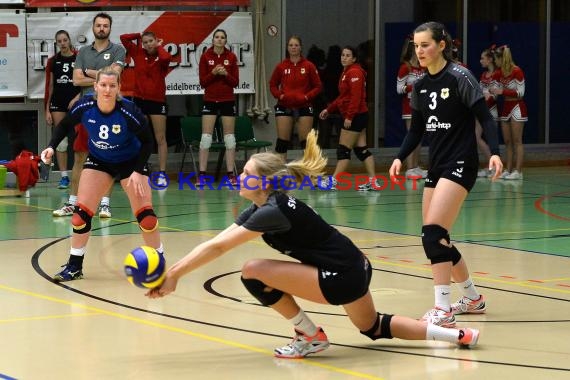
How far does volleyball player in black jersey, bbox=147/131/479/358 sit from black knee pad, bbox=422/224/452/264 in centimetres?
93

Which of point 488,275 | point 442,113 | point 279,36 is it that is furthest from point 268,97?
point 442,113

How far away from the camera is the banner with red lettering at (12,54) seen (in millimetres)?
17094

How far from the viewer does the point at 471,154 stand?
7391 mm

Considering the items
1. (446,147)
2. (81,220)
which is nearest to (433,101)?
(446,147)

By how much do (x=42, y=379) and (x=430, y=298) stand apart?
3.39 metres

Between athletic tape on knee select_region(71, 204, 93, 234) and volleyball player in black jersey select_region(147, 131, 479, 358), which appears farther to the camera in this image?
athletic tape on knee select_region(71, 204, 93, 234)

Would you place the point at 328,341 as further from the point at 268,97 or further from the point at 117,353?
the point at 268,97

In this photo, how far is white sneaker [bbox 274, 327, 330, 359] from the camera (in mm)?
6238

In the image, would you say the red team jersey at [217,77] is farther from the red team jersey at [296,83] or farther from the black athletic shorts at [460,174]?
the black athletic shorts at [460,174]

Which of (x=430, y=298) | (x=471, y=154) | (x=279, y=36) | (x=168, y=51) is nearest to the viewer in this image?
(x=471, y=154)

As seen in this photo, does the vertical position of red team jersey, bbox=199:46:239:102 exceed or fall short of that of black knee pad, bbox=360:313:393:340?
it exceeds it

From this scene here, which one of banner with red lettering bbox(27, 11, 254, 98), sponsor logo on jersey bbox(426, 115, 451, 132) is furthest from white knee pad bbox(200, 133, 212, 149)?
sponsor logo on jersey bbox(426, 115, 451, 132)

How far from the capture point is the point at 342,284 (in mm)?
6148

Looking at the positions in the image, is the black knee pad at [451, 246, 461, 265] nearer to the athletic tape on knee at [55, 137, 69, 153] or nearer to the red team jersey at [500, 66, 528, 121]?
the athletic tape on knee at [55, 137, 69, 153]
